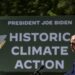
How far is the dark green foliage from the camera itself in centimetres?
999

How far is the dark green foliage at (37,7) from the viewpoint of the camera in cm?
999

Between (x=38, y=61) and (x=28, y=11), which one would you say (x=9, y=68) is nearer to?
(x=38, y=61)

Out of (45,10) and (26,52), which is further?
(45,10)

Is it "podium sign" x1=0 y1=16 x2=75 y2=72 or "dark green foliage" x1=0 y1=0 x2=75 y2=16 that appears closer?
"podium sign" x1=0 y1=16 x2=75 y2=72

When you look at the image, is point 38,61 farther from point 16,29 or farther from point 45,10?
point 45,10

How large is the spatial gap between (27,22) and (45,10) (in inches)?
60.0

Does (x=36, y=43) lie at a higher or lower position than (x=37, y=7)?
lower

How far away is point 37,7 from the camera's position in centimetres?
1022

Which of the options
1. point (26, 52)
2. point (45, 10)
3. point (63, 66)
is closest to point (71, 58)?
point (63, 66)

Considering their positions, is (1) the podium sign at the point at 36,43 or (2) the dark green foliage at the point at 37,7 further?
(2) the dark green foliage at the point at 37,7

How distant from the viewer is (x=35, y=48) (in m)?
8.74

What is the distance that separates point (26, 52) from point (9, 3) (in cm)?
198

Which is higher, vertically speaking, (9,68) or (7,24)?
(7,24)

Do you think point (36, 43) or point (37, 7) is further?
point (37, 7)
